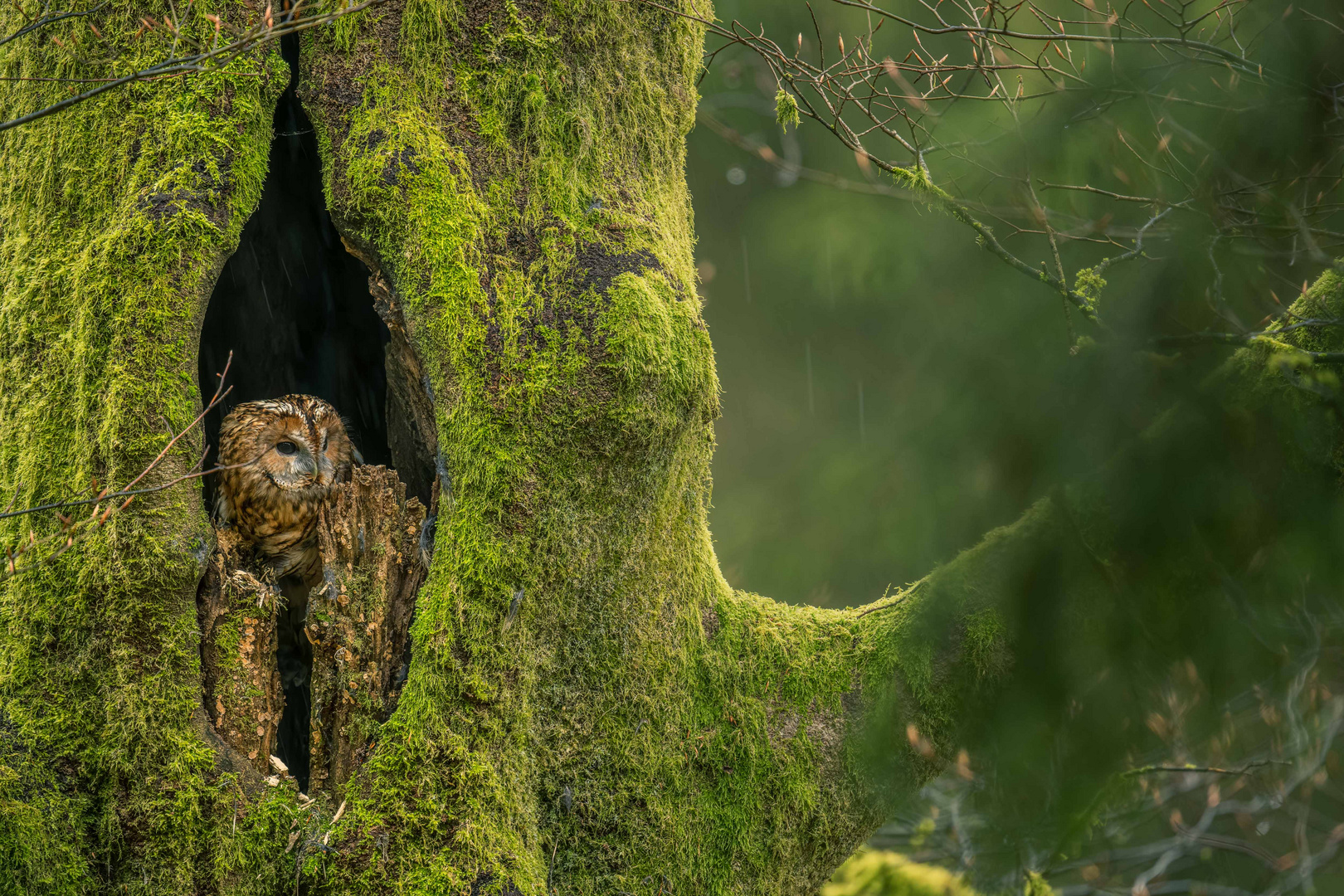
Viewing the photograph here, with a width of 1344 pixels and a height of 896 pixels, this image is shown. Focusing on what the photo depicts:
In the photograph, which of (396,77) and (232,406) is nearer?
(396,77)

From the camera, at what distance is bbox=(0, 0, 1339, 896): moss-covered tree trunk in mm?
2178

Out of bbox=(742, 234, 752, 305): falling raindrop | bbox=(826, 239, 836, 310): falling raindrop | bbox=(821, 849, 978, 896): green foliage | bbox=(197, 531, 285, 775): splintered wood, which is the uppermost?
bbox=(742, 234, 752, 305): falling raindrop

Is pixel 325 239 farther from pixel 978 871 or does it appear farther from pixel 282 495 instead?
pixel 978 871

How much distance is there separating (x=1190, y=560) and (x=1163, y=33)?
4.70ft

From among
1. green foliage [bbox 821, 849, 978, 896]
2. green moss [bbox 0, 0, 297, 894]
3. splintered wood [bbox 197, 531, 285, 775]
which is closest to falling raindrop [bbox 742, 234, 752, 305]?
green foliage [bbox 821, 849, 978, 896]

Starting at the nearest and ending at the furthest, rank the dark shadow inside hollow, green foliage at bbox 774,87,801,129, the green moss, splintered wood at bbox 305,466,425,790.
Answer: the green moss → splintered wood at bbox 305,466,425,790 → green foliage at bbox 774,87,801,129 → the dark shadow inside hollow

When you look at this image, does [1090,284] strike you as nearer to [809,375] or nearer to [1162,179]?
[1162,179]

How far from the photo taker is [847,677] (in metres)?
2.96

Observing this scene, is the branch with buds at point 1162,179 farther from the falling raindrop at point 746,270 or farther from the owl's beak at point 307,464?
the falling raindrop at point 746,270

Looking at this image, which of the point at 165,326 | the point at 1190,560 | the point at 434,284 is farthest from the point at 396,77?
the point at 1190,560

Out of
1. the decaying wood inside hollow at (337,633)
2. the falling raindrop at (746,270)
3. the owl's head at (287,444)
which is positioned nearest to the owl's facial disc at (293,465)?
the owl's head at (287,444)

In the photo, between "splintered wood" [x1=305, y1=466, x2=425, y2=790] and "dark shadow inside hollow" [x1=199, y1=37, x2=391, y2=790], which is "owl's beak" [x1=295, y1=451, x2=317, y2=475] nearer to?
"dark shadow inside hollow" [x1=199, y1=37, x2=391, y2=790]

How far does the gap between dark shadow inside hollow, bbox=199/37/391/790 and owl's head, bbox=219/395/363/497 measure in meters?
0.17

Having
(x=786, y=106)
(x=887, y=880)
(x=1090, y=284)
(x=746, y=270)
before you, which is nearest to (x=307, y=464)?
(x=786, y=106)
